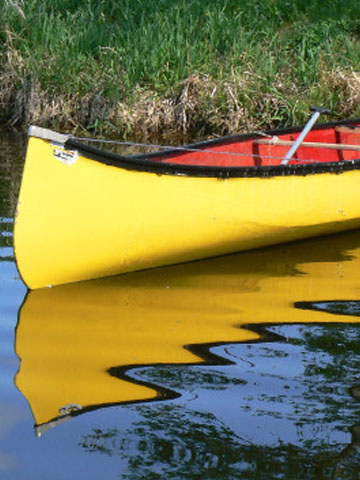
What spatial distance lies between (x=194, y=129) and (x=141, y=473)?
7.64m

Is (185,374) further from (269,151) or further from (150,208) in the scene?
(269,151)

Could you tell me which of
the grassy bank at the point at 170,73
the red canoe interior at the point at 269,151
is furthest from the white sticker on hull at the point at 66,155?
the grassy bank at the point at 170,73

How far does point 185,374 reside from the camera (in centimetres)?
483

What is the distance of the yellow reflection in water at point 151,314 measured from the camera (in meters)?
4.69

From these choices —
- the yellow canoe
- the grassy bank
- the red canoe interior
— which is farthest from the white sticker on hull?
the grassy bank

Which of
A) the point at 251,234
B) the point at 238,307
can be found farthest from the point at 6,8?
the point at 238,307

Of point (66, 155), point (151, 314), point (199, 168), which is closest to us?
point (151, 314)

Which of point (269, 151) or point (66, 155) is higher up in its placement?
point (269, 151)

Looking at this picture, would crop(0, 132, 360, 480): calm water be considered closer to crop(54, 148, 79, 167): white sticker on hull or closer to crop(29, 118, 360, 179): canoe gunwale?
crop(29, 118, 360, 179): canoe gunwale

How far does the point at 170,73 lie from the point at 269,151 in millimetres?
2857

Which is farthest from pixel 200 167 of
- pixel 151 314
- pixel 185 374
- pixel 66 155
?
pixel 185 374

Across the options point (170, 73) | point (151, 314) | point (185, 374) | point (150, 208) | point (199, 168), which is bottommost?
point (185, 374)

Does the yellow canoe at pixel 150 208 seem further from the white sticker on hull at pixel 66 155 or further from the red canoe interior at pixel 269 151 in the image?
the red canoe interior at pixel 269 151

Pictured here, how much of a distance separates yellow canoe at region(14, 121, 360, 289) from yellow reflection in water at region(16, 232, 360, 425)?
0.43 ft
